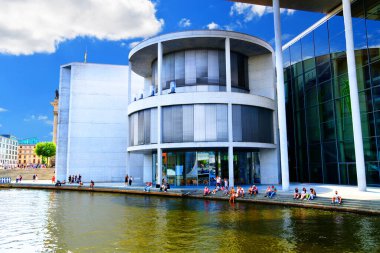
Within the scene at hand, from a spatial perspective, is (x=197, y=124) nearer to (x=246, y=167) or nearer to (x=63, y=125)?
(x=246, y=167)

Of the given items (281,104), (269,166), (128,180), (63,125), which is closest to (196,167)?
(269,166)

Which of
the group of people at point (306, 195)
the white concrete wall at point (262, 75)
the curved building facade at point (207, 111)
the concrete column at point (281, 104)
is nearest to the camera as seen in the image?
the group of people at point (306, 195)

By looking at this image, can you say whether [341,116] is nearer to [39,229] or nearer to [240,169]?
[240,169]

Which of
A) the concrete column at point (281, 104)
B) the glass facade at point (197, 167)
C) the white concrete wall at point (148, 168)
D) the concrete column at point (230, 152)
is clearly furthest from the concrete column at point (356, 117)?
the white concrete wall at point (148, 168)

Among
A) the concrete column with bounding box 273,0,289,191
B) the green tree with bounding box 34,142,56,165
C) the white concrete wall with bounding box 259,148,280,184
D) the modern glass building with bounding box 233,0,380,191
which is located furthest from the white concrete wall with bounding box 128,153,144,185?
the green tree with bounding box 34,142,56,165

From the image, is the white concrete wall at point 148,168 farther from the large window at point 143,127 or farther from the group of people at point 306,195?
the group of people at point 306,195

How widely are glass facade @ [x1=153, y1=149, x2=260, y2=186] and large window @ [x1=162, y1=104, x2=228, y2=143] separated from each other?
3745 millimetres

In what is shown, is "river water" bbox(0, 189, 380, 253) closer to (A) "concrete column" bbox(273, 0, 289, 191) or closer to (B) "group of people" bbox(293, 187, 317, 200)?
(B) "group of people" bbox(293, 187, 317, 200)

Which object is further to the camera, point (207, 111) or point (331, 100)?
point (207, 111)

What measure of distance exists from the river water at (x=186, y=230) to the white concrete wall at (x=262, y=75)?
23123 millimetres

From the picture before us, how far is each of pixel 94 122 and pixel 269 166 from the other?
29177 mm

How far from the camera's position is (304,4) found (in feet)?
123

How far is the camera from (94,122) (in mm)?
52844

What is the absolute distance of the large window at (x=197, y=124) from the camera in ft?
120
